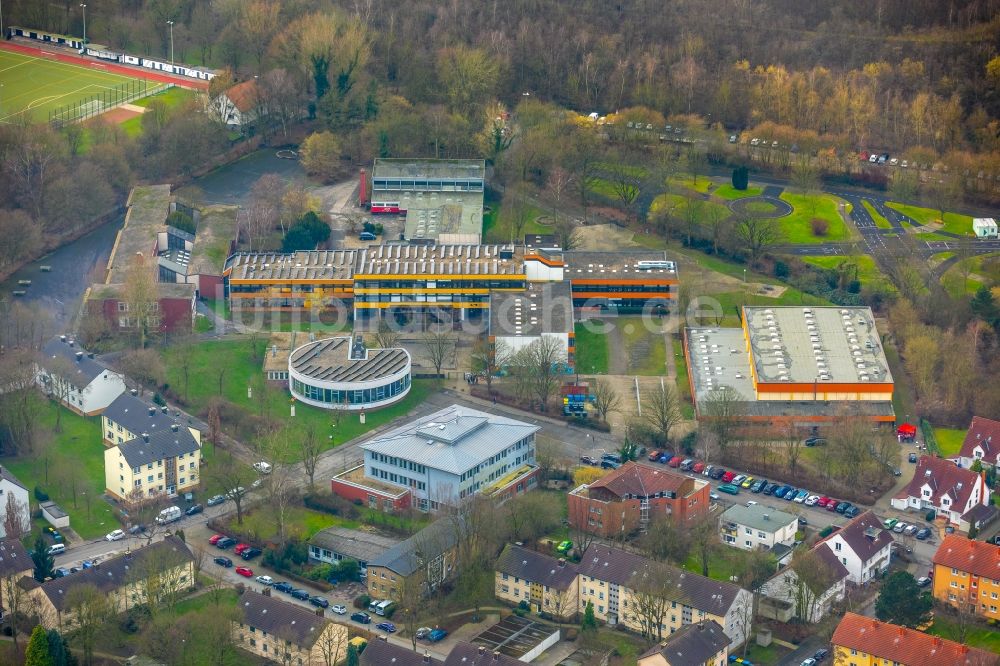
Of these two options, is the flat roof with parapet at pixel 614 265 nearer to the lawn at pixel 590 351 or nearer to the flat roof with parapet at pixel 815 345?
the lawn at pixel 590 351

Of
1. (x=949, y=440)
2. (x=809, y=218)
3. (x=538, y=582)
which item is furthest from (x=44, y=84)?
(x=949, y=440)

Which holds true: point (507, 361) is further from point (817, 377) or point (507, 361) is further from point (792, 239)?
point (792, 239)

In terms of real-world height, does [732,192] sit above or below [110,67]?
below

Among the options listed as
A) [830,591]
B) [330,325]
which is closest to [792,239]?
[330,325]

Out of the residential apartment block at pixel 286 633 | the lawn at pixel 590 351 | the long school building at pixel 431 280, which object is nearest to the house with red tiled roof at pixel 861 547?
the lawn at pixel 590 351

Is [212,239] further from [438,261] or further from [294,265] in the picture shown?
[438,261]

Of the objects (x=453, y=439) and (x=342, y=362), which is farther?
(x=342, y=362)

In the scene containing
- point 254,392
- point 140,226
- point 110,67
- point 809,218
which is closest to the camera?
point 254,392
